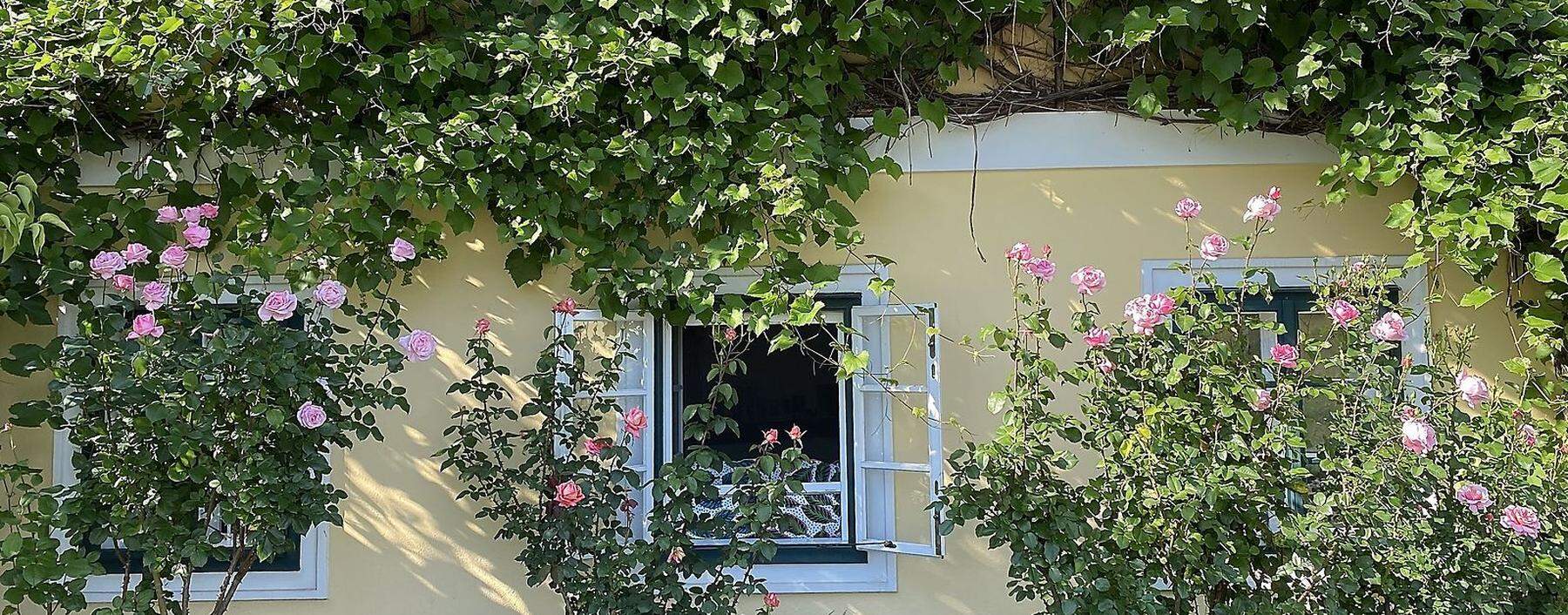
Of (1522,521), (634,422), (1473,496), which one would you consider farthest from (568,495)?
(1522,521)

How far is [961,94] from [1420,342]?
195 centimetres

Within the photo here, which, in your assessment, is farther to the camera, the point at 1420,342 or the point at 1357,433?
the point at 1420,342

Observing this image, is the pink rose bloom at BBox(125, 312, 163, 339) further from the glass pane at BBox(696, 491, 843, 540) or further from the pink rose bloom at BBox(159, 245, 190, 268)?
the glass pane at BBox(696, 491, 843, 540)

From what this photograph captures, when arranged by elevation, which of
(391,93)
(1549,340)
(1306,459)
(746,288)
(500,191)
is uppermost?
(391,93)

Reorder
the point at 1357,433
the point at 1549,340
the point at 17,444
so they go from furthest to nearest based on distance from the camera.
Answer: the point at 17,444, the point at 1549,340, the point at 1357,433

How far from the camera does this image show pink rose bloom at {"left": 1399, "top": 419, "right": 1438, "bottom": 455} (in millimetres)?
3102

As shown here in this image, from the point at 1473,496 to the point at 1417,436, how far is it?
1.03ft

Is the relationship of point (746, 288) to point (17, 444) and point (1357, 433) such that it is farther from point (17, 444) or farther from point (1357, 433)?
point (17, 444)

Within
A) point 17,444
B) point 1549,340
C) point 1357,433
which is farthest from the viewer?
point 17,444

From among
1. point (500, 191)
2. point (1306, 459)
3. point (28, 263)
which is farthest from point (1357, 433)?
point (28, 263)

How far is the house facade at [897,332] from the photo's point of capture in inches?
155

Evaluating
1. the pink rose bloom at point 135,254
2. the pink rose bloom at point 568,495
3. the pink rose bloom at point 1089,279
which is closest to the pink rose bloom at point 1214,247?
the pink rose bloom at point 1089,279

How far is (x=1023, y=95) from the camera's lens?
13.4 feet

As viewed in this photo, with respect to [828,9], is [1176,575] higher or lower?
lower
